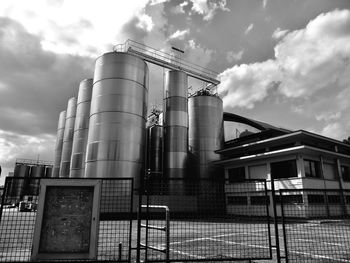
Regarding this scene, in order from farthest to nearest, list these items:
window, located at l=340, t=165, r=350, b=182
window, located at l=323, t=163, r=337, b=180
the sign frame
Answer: window, located at l=340, t=165, r=350, b=182, window, located at l=323, t=163, r=337, b=180, the sign frame

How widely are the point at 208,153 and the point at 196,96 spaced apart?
8.26 m

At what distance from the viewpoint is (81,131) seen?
3347 cm

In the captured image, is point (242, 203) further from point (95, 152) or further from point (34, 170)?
point (34, 170)

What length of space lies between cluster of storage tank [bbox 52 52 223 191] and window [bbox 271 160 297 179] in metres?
7.93

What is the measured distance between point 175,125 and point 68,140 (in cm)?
1848

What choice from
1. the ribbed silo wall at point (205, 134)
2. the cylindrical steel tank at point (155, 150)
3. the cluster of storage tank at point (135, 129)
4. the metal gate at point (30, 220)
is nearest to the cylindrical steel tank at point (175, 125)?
the cluster of storage tank at point (135, 129)

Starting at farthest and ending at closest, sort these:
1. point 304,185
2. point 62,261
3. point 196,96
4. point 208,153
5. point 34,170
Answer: point 34,170
point 196,96
point 208,153
point 304,185
point 62,261

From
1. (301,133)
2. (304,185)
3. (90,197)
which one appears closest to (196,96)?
(301,133)

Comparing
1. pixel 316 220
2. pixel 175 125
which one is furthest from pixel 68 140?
pixel 316 220

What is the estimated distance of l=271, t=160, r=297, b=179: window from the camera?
84.6ft

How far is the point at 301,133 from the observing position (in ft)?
82.7

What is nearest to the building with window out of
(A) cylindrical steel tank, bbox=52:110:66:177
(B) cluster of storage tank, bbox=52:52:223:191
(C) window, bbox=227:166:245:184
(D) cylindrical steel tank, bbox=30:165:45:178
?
(C) window, bbox=227:166:245:184

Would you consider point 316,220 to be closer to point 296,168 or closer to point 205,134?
point 296,168

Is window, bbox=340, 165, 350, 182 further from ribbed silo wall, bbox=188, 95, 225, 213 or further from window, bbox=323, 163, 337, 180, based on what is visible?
ribbed silo wall, bbox=188, 95, 225, 213
